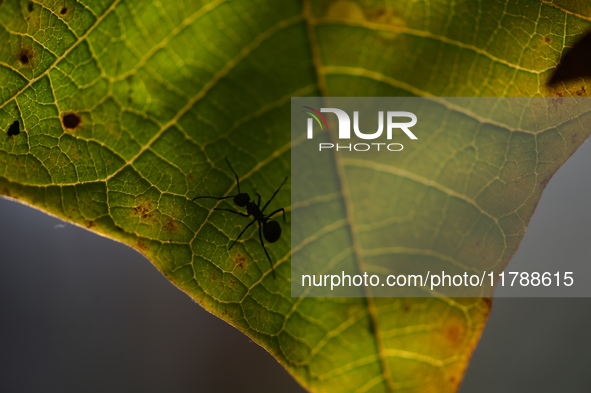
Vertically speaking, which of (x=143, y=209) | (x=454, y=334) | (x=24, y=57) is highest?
(x=24, y=57)

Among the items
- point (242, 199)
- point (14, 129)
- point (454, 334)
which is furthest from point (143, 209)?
point (454, 334)

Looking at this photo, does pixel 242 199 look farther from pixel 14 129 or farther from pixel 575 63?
pixel 575 63

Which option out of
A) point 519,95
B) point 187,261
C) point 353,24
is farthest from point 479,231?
point 187,261

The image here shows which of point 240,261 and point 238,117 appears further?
point 240,261

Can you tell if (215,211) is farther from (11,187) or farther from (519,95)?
(519,95)

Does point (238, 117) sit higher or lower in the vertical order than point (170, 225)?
higher

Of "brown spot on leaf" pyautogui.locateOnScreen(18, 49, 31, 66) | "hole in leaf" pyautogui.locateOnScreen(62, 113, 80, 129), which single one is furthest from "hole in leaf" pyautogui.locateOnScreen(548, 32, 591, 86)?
"brown spot on leaf" pyautogui.locateOnScreen(18, 49, 31, 66)

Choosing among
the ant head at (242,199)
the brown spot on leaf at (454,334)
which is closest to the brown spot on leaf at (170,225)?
the ant head at (242,199)
